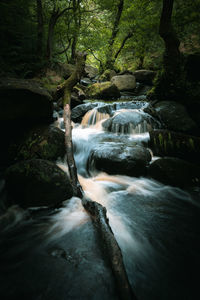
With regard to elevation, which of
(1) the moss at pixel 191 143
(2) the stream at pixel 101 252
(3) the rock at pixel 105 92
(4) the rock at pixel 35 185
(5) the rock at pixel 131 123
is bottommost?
(2) the stream at pixel 101 252

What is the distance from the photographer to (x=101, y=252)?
7.12 feet

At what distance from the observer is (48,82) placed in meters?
8.76

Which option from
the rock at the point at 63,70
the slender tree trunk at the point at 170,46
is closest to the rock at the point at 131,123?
the slender tree trunk at the point at 170,46

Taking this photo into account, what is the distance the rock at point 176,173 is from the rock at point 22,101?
12.5ft

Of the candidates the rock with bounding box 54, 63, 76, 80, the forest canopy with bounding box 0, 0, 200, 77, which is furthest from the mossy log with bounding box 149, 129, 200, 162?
the rock with bounding box 54, 63, 76, 80

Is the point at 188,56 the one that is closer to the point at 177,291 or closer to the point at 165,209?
the point at 165,209

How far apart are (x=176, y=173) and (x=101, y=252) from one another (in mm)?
2983

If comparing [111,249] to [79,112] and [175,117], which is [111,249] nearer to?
[175,117]

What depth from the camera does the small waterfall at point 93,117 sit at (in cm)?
738

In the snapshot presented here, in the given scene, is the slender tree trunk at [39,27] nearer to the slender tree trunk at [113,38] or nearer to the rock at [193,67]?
the slender tree trunk at [113,38]

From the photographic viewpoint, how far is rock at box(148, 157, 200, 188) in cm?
415

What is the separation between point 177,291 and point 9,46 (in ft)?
33.7

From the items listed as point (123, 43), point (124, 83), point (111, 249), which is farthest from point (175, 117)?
point (123, 43)

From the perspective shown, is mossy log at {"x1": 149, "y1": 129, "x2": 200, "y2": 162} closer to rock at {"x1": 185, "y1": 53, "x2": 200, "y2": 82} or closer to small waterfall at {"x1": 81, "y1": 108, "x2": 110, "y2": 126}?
small waterfall at {"x1": 81, "y1": 108, "x2": 110, "y2": 126}
